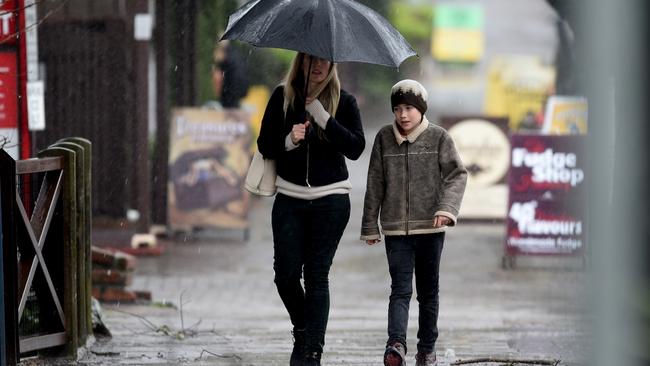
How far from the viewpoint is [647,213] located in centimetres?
107

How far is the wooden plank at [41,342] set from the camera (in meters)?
5.44

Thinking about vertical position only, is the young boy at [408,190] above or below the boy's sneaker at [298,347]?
above

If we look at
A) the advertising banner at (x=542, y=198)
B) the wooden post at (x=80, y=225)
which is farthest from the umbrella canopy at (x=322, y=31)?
the advertising banner at (x=542, y=198)

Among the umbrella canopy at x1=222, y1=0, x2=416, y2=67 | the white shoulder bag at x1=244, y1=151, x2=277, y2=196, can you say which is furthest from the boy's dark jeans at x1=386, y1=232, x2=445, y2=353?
the umbrella canopy at x1=222, y1=0, x2=416, y2=67

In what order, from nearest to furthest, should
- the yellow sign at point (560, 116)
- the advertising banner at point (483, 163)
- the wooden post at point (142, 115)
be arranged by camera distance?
the wooden post at point (142, 115)
the yellow sign at point (560, 116)
the advertising banner at point (483, 163)

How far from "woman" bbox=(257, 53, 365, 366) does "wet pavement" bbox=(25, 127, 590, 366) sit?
867 millimetres

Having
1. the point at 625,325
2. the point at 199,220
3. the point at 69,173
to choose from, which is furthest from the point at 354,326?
the point at 625,325

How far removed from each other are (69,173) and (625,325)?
485cm

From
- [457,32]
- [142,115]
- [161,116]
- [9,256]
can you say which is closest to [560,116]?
[161,116]

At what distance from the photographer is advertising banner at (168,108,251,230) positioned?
1278 centimetres

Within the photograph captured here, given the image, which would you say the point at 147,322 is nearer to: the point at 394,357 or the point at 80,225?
the point at 80,225

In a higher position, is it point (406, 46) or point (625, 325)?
point (406, 46)

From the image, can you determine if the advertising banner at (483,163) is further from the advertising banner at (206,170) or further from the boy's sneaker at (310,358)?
the boy's sneaker at (310,358)

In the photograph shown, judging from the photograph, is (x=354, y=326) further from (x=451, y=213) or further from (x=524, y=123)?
(x=524, y=123)
